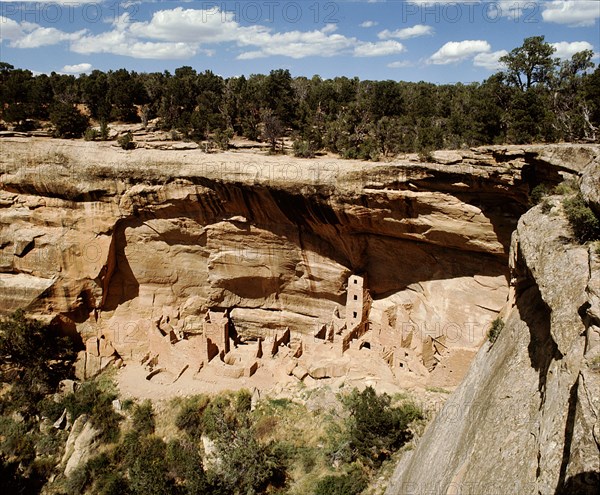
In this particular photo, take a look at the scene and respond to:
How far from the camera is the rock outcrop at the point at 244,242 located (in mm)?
15016

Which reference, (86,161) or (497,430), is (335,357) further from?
(86,161)

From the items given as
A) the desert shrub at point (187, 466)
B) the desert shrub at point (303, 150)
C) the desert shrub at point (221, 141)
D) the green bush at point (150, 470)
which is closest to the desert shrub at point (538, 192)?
the desert shrub at point (303, 150)

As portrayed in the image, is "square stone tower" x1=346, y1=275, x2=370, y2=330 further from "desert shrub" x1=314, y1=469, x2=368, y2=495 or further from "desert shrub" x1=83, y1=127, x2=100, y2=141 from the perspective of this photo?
"desert shrub" x1=83, y1=127, x2=100, y2=141

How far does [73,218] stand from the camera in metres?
18.2

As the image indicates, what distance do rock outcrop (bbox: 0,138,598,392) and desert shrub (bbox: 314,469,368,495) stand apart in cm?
448

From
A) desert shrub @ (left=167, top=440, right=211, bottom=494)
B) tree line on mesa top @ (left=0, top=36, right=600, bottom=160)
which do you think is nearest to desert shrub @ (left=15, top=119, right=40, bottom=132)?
tree line on mesa top @ (left=0, top=36, right=600, bottom=160)

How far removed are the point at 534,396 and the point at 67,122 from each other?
867 inches

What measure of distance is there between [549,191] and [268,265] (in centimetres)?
1064

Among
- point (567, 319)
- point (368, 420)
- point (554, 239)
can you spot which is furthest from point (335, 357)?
point (567, 319)

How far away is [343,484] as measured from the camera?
42.4 ft


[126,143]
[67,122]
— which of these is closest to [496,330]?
[126,143]

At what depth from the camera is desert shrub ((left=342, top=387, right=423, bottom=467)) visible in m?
13.4

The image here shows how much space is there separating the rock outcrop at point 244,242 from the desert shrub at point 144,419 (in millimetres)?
3122

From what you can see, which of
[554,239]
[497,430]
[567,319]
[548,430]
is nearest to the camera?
[548,430]
